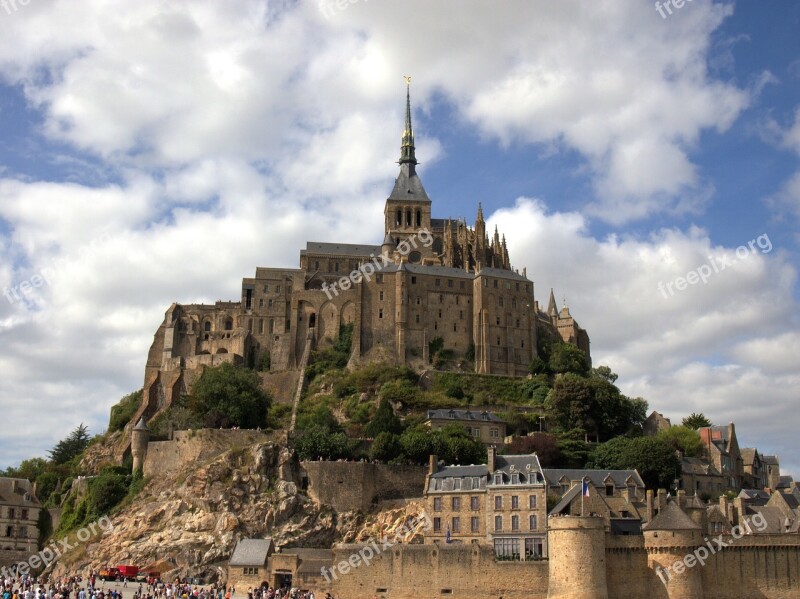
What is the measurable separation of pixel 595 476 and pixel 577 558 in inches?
481

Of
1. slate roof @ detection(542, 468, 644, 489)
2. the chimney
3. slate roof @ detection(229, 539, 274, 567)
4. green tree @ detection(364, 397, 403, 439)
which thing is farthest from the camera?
green tree @ detection(364, 397, 403, 439)

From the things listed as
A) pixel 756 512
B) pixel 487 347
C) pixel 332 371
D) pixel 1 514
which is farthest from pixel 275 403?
pixel 756 512

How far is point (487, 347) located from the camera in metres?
98.5

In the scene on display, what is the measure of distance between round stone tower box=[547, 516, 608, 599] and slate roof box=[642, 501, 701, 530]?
9.87ft

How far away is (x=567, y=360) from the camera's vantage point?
9812 centimetres

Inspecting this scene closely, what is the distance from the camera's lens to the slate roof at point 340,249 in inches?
4466

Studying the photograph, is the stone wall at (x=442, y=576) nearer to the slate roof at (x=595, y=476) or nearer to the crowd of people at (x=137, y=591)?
the crowd of people at (x=137, y=591)

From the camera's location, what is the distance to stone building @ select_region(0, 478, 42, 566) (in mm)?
72312

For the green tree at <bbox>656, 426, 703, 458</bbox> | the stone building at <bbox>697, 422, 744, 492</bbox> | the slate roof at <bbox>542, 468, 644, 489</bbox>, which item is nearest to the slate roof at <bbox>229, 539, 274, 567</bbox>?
the slate roof at <bbox>542, 468, 644, 489</bbox>

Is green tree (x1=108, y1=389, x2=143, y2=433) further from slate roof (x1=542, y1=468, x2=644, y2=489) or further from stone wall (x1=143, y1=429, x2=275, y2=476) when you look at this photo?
slate roof (x1=542, y1=468, x2=644, y2=489)

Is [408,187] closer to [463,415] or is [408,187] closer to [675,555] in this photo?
[463,415]

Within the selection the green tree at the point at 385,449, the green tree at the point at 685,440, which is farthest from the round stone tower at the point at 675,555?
the green tree at the point at 685,440

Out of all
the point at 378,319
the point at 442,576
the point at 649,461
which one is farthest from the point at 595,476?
the point at 378,319

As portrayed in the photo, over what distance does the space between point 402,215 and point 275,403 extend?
32.7m
